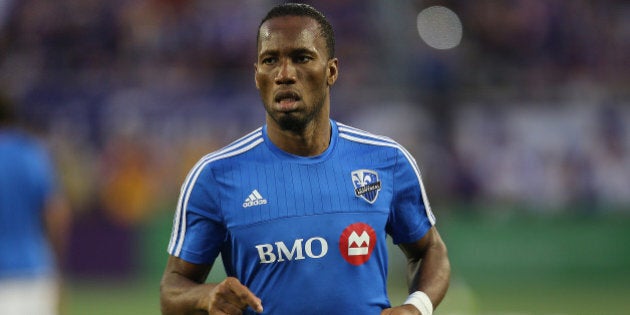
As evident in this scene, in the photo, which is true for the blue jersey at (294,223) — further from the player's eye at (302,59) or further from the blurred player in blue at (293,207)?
the player's eye at (302,59)

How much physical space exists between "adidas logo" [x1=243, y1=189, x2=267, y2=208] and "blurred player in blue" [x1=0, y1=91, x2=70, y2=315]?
2.97 m

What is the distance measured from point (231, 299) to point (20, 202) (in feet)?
10.8

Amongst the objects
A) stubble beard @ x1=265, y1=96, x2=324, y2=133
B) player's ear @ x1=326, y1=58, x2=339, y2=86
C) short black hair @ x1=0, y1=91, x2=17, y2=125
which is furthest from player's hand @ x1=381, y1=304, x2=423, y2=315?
short black hair @ x1=0, y1=91, x2=17, y2=125

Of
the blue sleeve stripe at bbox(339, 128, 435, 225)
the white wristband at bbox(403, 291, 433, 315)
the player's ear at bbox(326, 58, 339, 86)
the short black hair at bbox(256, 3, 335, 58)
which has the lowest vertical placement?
the white wristband at bbox(403, 291, 433, 315)

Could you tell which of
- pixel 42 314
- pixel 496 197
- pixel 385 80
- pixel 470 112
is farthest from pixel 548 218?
pixel 42 314

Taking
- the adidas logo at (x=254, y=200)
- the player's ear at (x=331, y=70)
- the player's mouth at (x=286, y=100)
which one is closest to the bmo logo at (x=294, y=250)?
the adidas logo at (x=254, y=200)

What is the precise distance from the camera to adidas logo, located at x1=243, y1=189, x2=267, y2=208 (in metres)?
4.04

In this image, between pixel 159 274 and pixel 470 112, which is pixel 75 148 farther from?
pixel 470 112

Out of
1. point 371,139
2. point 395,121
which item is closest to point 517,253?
point 395,121

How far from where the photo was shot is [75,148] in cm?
1531

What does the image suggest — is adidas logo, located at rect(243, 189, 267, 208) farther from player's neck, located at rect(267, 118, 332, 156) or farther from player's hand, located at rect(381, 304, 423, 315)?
player's hand, located at rect(381, 304, 423, 315)

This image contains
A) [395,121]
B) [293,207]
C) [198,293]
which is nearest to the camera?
[198,293]

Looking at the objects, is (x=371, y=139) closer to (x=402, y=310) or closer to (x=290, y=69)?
(x=290, y=69)

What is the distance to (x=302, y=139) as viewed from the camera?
4195 millimetres
